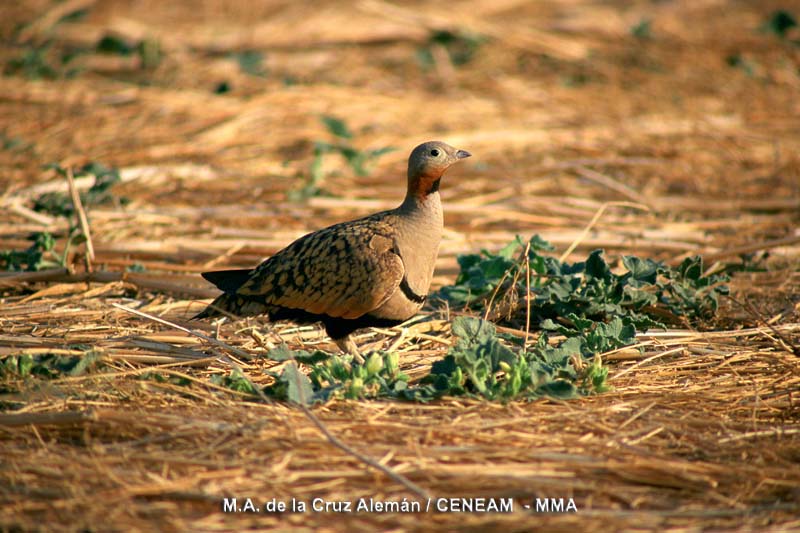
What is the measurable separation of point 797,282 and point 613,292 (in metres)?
1.72

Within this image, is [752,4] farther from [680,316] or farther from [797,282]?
[680,316]

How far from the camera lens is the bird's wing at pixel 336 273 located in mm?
4398

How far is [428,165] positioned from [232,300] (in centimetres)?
136

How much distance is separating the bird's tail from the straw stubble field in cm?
16

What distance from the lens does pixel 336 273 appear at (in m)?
4.50

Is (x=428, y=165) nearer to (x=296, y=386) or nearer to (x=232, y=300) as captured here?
(x=232, y=300)

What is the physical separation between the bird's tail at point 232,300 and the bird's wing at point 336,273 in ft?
0.20

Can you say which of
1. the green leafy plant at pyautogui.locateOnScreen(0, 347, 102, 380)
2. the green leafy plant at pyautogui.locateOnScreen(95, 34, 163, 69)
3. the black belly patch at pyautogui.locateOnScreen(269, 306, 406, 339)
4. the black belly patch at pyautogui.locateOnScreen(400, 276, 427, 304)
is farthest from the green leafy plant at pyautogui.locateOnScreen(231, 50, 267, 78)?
the green leafy plant at pyautogui.locateOnScreen(0, 347, 102, 380)

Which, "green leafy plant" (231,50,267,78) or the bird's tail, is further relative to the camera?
"green leafy plant" (231,50,267,78)


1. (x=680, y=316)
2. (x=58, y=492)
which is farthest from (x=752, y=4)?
(x=58, y=492)

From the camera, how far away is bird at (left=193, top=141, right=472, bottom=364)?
4.43 metres

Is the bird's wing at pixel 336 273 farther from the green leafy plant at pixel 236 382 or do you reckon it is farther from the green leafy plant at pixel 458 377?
the green leafy plant at pixel 236 382

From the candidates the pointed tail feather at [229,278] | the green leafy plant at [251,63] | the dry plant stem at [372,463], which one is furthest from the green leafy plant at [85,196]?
the green leafy plant at [251,63]

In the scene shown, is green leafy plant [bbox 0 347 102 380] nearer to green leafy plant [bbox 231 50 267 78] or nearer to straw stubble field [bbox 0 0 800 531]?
straw stubble field [bbox 0 0 800 531]
